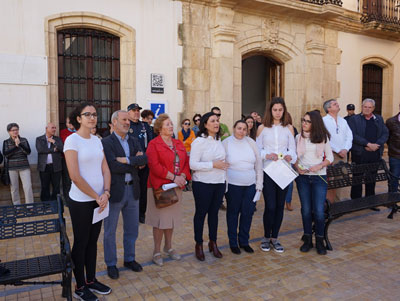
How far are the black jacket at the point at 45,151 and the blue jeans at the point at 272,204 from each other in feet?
14.4

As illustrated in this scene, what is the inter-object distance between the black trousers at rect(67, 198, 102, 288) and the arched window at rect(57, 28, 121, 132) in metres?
5.30

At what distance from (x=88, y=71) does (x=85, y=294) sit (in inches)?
238

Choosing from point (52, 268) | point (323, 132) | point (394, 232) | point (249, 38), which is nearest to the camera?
point (52, 268)

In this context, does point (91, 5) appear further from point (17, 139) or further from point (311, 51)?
point (311, 51)

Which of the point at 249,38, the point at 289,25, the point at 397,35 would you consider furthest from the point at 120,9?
the point at 397,35

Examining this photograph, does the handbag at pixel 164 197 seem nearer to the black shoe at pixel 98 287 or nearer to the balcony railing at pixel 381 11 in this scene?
the black shoe at pixel 98 287

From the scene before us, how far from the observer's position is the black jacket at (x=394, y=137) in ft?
21.9

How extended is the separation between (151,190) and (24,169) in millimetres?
3874

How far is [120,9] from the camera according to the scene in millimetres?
8281

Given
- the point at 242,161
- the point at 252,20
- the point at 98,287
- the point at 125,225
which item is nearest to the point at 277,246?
the point at 242,161

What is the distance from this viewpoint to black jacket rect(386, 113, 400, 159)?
21.9 ft

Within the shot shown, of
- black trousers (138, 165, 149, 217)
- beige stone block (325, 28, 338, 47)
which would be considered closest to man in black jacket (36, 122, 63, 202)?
black trousers (138, 165, 149, 217)

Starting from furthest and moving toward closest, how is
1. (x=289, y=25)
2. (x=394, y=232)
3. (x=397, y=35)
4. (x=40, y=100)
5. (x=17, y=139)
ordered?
(x=397, y=35) < (x=289, y=25) < (x=40, y=100) < (x=17, y=139) < (x=394, y=232)

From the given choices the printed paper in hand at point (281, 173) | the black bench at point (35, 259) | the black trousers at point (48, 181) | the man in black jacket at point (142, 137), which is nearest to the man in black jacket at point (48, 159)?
the black trousers at point (48, 181)
